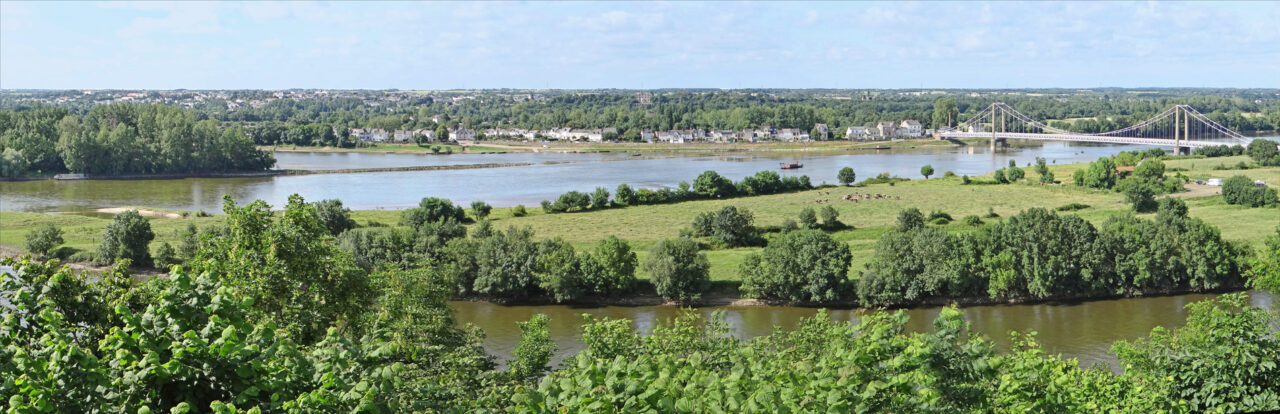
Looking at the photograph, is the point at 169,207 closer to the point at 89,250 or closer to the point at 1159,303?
the point at 89,250

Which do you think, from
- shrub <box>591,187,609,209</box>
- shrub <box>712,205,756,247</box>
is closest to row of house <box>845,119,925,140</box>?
shrub <box>591,187,609,209</box>

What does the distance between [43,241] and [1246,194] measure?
3840 centimetres

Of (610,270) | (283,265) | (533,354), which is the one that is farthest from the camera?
(610,270)

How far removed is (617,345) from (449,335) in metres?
1.78

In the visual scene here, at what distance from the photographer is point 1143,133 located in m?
83.6

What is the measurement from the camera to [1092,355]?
17.6 meters

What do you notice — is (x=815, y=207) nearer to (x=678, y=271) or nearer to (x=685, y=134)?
(x=678, y=271)

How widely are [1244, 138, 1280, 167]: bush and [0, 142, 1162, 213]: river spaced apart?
10837 mm

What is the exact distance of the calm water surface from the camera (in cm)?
1897

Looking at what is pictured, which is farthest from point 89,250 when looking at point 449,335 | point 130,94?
point 130,94

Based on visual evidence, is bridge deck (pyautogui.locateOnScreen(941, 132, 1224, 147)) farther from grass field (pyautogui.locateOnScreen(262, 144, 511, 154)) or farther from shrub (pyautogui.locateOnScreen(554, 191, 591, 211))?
shrub (pyautogui.locateOnScreen(554, 191, 591, 211))

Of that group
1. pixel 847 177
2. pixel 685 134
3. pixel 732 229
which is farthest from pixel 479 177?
pixel 685 134

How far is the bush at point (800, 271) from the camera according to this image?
21.8m

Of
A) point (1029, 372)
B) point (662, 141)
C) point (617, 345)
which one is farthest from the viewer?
point (662, 141)
